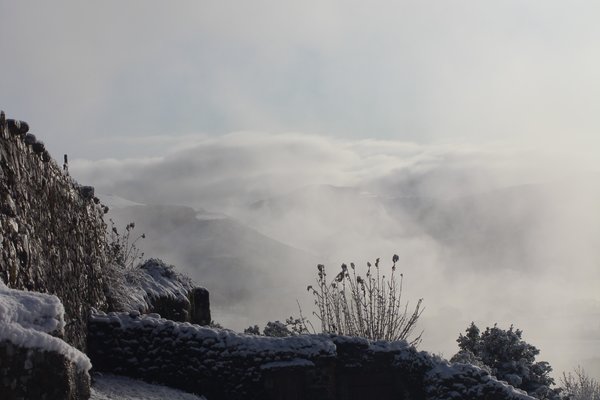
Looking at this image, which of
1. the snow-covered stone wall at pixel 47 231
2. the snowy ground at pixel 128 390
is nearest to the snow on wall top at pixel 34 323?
the snow-covered stone wall at pixel 47 231

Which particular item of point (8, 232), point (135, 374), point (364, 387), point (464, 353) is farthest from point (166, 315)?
point (464, 353)

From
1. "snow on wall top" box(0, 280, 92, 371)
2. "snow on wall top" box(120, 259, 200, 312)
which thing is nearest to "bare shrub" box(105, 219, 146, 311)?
"snow on wall top" box(120, 259, 200, 312)

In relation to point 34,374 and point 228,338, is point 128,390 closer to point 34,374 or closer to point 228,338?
point 228,338

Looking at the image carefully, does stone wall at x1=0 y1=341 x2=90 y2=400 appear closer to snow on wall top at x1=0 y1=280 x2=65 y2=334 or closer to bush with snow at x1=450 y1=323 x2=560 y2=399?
snow on wall top at x1=0 y1=280 x2=65 y2=334

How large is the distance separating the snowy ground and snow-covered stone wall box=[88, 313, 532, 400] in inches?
13.4

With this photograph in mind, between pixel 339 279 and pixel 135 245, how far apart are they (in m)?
5.43

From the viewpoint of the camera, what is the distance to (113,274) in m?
15.7

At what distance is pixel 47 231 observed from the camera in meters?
11.5

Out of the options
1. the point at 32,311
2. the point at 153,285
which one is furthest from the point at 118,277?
the point at 32,311

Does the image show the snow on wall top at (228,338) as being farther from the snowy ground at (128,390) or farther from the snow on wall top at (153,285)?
the snow on wall top at (153,285)

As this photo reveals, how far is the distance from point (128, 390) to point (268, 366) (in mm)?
2545

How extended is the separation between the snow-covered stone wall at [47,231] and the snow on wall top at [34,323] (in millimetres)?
2133

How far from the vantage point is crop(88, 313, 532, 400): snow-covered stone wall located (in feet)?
44.5

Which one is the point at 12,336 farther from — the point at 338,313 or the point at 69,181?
the point at 338,313
